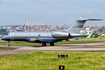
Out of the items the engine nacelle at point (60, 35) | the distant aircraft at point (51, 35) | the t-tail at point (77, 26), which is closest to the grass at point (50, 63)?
the distant aircraft at point (51, 35)

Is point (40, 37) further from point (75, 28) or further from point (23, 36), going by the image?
point (75, 28)

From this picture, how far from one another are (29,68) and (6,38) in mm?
46003

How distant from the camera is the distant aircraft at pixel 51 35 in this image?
2468 inches

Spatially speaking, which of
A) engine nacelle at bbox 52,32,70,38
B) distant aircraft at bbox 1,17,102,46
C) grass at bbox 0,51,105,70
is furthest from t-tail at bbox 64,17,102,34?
grass at bbox 0,51,105,70

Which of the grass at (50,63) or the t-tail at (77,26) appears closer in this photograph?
the grass at (50,63)

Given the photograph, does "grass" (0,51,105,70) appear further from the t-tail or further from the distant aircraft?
the t-tail

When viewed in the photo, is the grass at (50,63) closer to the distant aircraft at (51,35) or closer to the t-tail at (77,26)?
the distant aircraft at (51,35)

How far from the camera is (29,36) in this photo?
215ft

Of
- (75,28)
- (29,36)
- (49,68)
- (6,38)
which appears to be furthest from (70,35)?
(49,68)

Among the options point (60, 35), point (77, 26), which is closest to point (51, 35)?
point (60, 35)

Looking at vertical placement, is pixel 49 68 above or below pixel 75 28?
below

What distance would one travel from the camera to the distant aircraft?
62.7 meters

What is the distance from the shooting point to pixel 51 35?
213 feet

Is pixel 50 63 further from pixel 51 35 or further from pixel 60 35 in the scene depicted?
pixel 51 35
